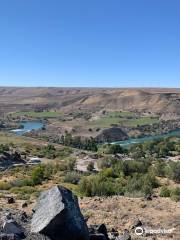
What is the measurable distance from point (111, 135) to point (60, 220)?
12927 cm

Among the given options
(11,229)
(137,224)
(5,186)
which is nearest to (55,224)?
(11,229)

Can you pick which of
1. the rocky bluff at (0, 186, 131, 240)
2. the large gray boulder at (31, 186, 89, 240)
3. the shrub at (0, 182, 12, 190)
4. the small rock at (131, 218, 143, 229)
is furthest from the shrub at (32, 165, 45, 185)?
the large gray boulder at (31, 186, 89, 240)

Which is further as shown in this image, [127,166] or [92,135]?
[92,135]

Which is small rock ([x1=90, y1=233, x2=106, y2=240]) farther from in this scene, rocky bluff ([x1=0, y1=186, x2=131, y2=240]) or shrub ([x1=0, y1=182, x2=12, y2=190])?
shrub ([x1=0, y1=182, x2=12, y2=190])

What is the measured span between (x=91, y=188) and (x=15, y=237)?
17.2 meters

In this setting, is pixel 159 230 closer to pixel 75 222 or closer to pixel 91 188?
pixel 75 222

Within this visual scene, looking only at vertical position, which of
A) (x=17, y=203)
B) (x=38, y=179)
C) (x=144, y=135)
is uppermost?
(x=17, y=203)

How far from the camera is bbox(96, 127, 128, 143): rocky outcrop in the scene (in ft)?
461

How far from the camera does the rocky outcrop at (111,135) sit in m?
140

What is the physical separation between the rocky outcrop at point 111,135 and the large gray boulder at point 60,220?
123 m

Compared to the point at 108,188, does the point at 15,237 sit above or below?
above

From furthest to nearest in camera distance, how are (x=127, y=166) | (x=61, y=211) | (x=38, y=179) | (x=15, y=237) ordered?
1. (x=127, y=166)
2. (x=38, y=179)
3. (x=61, y=211)
4. (x=15, y=237)

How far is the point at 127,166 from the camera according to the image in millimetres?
54219

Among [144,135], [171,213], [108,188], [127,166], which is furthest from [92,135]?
[171,213]
